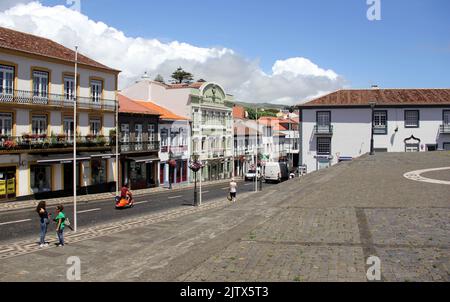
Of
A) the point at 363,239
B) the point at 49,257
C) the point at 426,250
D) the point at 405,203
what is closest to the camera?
the point at 426,250

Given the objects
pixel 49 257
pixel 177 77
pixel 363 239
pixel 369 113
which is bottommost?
pixel 49 257

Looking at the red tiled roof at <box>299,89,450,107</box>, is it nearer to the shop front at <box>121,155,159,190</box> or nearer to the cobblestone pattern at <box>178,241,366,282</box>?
the shop front at <box>121,155,159,190</box>

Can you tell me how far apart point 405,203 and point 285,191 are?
6524 mm

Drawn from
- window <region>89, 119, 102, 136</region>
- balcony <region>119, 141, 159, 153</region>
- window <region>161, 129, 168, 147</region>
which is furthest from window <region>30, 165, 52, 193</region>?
window <region>161, 129, 168, 147</region>

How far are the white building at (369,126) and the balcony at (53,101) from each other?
18017mm

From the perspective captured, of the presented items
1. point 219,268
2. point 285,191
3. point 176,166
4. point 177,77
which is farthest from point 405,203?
point 177,77

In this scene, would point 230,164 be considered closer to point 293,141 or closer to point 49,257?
point 293,141

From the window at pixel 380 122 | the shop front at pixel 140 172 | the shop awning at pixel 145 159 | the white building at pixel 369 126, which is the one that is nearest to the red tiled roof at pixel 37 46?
the shop awning at pixel 145 159

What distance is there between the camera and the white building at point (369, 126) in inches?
1647

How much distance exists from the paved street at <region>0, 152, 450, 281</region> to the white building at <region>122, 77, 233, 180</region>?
3379 cm

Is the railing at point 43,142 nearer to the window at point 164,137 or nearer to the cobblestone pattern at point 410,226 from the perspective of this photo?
the window at point 164,137

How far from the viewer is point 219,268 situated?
868 centimetres

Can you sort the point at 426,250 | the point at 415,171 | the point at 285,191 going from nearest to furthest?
the point at 426,250 < the point at 285,191 < the point at 415,171

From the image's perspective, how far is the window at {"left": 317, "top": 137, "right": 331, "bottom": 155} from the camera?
42875mm
